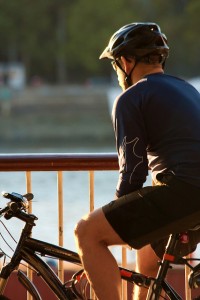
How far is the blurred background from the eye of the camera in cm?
4953

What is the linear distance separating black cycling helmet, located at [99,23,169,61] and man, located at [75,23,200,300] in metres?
0.11

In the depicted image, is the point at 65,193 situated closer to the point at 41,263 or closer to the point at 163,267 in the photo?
the point at 41,263

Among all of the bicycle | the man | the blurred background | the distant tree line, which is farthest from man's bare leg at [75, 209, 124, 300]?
the distant tree line

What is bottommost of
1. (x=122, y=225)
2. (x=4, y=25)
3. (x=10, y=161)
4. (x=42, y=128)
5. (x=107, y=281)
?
(x=107, y=281)

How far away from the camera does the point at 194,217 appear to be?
2.87 metres

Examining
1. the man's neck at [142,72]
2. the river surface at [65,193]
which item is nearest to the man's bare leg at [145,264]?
the man's neck at [142,72]

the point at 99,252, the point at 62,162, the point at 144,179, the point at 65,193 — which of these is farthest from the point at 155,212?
the point at 65,193

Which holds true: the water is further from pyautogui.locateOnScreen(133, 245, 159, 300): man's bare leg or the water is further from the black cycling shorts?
the black cycling shorts

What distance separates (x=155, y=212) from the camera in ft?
9.45

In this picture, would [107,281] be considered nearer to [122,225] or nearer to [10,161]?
[122,225]

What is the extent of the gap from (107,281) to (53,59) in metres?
49.3

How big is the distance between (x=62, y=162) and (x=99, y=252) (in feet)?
3.69

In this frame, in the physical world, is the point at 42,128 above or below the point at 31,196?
above

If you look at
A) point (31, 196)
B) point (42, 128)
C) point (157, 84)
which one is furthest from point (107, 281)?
point (42, 128)
